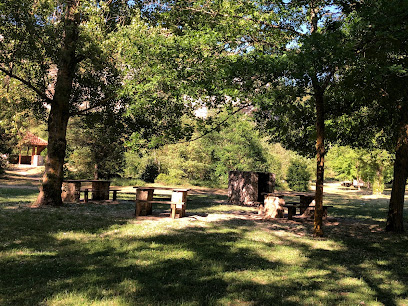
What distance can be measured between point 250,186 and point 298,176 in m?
24.0

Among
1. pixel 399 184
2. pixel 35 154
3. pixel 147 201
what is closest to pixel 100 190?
pixel 147 201

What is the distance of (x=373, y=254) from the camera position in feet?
28.2

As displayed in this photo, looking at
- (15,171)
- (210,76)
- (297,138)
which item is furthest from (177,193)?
(15,171)

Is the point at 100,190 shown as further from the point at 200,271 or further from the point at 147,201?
the point at 200,271

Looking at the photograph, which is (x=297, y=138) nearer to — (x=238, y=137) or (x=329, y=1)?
(x=329, y=1)

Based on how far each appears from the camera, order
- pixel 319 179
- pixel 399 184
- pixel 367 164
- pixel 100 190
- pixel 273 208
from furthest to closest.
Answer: pixel 367 164, pixel 100 190, pixel 273 208, pixel 399 184, pixel 319 179

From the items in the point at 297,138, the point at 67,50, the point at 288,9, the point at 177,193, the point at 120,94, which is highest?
the point at 288,9

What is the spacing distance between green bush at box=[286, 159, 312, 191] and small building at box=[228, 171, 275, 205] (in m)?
22.9

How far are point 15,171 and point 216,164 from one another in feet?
81.7

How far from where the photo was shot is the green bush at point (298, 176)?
141ft

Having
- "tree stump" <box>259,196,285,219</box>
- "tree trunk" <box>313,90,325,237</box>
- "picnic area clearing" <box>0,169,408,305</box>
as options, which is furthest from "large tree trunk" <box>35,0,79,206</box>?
"tree trunk" <box>313,90,325,237</box>

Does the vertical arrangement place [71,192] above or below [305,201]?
below

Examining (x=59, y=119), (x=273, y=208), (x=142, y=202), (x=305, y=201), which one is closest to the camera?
(x=142, y=202)

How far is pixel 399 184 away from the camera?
11781 millimetres
